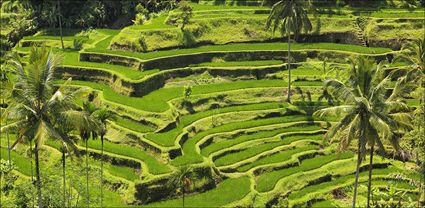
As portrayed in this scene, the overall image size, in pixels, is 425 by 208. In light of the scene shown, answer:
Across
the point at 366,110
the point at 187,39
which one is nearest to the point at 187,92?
the point at 187,39

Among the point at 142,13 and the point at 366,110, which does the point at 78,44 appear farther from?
the point at 366,110

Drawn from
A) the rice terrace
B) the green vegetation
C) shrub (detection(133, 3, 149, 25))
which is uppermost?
shrub (detection(133, 3, 149, 25))

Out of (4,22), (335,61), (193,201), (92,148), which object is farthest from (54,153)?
(4,22)

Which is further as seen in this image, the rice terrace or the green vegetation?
the green vegetation

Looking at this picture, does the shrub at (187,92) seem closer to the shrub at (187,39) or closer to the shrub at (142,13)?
the shrub at (187,39)

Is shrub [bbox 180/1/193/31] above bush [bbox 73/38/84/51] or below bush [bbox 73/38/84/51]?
above

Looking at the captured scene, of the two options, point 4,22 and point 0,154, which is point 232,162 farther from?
point 4,22

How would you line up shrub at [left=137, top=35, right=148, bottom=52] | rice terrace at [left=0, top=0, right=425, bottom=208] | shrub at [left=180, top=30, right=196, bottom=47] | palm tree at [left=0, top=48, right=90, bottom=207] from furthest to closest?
1. shrub at [left=180, top=30, right=196, bottom=47]
2. shrub at [left=137, top=35, right=148, bottom=52]
3. rice terrace at [left=0, top=0, right=425, bottom=208]
4. palm tree at [left=0, top=48, right=90, bottom=207]

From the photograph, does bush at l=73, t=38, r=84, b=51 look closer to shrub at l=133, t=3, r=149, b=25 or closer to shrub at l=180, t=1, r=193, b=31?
shrub at l=133, t=3, r=149, b=25

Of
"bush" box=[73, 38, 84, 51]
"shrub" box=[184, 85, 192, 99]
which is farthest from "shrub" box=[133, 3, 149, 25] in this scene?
→ "shrub" box=[184, 85, 192, 99]
